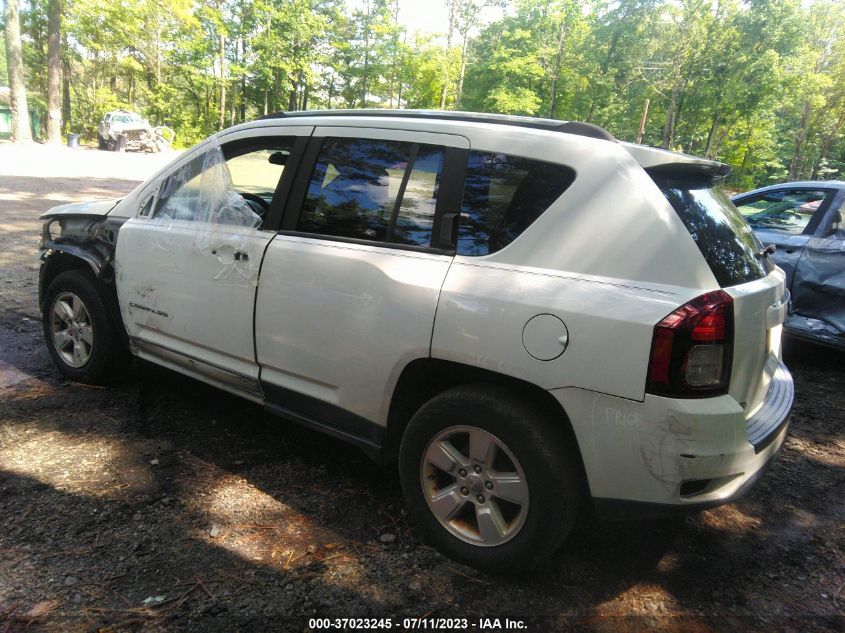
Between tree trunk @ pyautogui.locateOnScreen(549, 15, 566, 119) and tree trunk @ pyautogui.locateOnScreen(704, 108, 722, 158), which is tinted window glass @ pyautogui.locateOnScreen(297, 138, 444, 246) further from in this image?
tree trunk @ pyautogui.locateOnScreen(549, 15, 566, 119)

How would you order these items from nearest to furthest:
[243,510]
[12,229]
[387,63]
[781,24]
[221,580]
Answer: [221,580], [243,510], [12,229], [781,24], [387,63]

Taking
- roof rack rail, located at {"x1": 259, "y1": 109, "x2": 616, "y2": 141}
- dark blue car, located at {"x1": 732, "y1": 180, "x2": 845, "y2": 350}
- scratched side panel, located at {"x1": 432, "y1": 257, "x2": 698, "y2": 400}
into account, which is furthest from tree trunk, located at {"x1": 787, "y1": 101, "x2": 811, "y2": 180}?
scratched side panel, located at {"x1": 432, "y1": 257, "x2": 698, "y2": 400}

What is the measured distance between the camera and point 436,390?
2.63 metres

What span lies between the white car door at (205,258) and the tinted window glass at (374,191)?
10.4 inches

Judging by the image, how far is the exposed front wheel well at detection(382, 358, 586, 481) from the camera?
2234 millimetres

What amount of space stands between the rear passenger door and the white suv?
1 cm

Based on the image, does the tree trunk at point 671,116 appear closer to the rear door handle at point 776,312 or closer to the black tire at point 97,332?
the rear door handle at point 776,312

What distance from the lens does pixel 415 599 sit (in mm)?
2291

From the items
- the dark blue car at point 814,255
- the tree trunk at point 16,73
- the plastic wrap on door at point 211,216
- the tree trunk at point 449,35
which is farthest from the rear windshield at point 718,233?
the tree trunk at point 449,35

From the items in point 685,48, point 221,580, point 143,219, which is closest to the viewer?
point 221,580

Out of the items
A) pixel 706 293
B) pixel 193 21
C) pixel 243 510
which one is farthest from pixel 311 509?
pixel 193 21

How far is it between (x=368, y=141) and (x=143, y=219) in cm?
170

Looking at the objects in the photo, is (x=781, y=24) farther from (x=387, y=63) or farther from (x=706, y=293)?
(x=706, y=293)

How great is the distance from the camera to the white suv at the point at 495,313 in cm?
206
